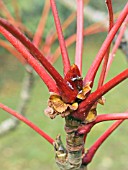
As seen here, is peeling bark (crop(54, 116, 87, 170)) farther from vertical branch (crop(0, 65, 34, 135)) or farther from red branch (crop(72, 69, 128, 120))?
vertical branch (crop(0, 65, 34, 135))

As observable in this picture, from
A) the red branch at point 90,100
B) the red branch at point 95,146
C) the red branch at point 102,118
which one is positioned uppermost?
the red branch at point 90,100

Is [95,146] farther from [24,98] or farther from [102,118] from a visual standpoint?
[24,98]

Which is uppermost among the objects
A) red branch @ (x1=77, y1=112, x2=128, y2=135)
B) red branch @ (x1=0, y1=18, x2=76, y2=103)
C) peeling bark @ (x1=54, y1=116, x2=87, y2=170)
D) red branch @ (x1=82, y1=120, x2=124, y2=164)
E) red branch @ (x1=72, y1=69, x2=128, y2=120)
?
red branch @ (x1=0, y1=18, x2=76, y2=103)

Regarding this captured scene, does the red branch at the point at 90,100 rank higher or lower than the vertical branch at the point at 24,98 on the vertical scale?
higher

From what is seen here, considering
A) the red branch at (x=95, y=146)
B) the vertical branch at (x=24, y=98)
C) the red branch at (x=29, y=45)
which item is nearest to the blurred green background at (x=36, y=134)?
the vertical branch at (x=24, y=98)

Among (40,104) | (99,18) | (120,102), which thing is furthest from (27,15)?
(99,18)

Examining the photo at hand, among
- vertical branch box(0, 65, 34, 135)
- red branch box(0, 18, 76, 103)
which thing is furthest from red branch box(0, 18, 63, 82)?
vertical branch box(0, 65, 34, 135)

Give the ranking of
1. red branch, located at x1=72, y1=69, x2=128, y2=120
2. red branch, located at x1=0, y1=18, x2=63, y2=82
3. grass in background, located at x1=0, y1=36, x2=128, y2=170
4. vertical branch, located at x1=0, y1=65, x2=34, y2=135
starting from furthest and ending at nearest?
grass in background, located at x1=0, y1=36, x2=128, y2=170 → vertical branch, located at x1=0, y1=65, x2=34, y2=135 → red branch, located at x1=72, y1=69, x2=128, y2=120 → red branch, located at x1=0, y1=18, x2=63, y2=82

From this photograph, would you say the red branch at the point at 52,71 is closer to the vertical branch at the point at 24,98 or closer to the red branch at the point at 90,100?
the red branch at the point at 90,100

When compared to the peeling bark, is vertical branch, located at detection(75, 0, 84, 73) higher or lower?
higher
